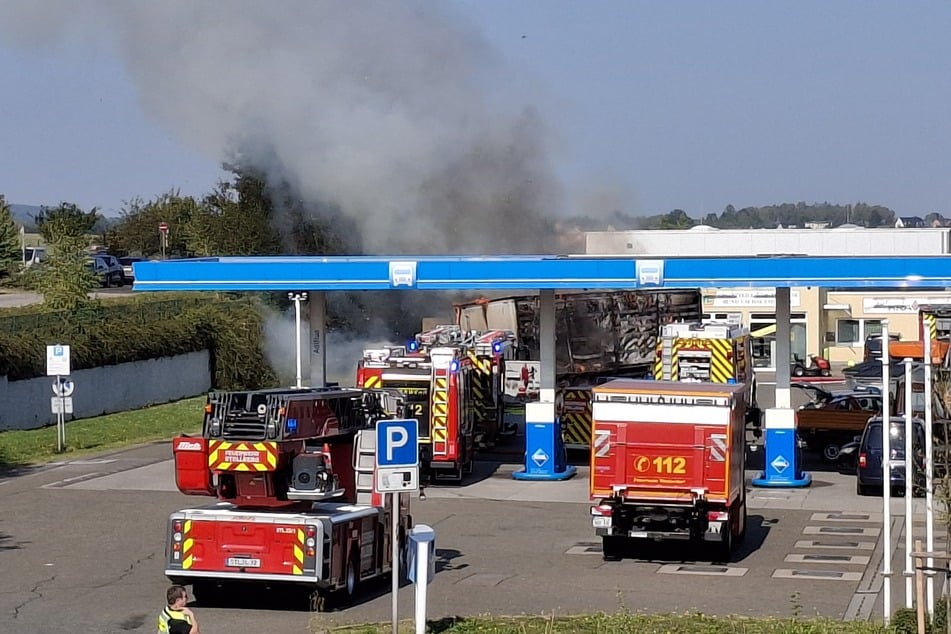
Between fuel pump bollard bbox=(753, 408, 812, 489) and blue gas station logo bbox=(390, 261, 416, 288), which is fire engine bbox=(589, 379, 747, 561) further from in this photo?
blue gas station logo bbox=(390, 261, 416, 288)

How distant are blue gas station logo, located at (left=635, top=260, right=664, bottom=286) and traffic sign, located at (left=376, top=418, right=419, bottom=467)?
14.3 meters

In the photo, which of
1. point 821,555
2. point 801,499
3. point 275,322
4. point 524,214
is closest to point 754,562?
point 821,555

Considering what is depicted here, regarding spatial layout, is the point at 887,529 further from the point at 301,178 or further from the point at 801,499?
the point at 301,178

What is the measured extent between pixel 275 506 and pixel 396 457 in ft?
11.0

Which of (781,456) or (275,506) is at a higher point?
(275,506)

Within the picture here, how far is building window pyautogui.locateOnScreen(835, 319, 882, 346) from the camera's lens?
76.8 m

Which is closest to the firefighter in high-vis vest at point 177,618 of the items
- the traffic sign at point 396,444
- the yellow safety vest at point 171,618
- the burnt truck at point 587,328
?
the yellow safety vest at point 171,618

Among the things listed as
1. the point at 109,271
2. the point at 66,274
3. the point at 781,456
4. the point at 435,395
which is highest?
the point at 109,271

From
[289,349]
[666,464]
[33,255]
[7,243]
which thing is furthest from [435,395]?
[33,255]

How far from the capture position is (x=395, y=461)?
15.8 metres

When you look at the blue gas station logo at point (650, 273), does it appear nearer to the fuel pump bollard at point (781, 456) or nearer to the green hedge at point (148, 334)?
the fuel pump bollard at point (781, 456)

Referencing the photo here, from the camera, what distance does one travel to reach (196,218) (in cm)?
7138

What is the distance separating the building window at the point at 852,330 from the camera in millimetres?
76812

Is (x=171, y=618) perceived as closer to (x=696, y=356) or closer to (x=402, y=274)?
(x=402, y=274)
